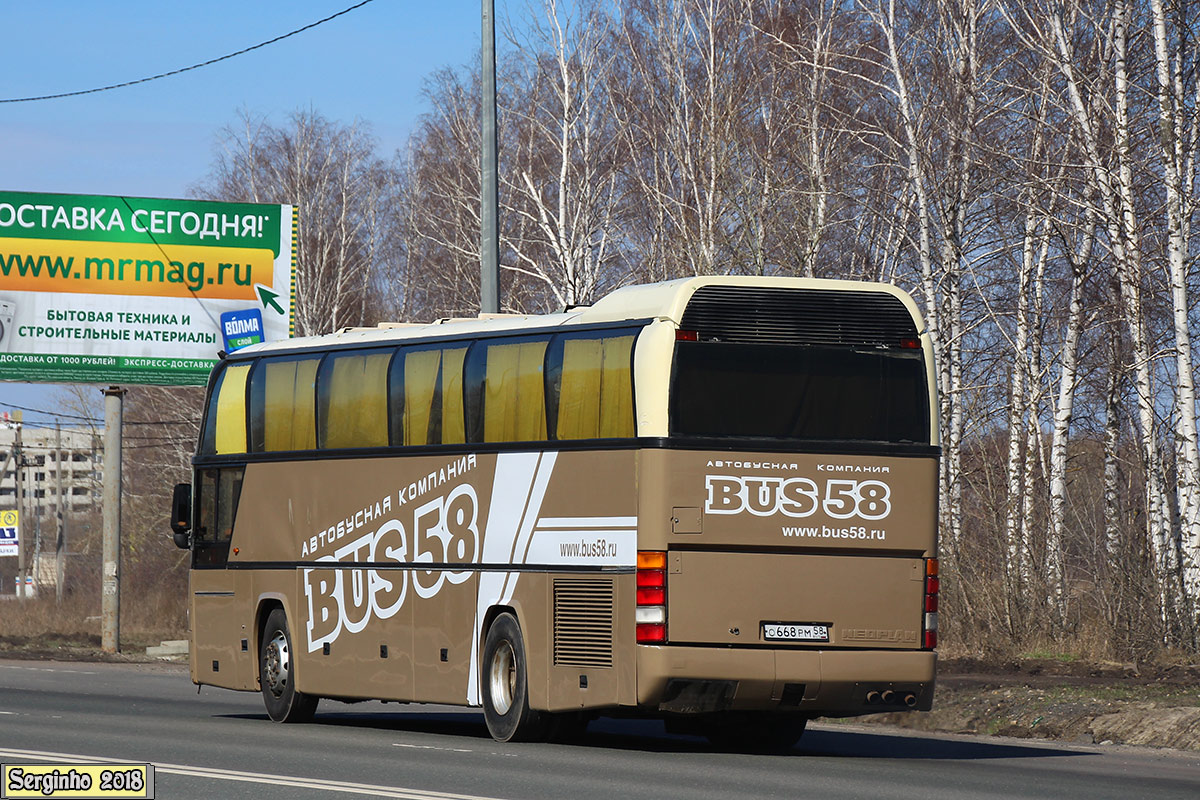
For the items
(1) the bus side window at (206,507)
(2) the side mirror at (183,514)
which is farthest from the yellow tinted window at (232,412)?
(2) the side mirror at (183,514)

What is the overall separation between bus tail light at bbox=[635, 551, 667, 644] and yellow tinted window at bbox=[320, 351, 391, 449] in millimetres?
3998

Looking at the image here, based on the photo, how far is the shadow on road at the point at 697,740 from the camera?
1602cm

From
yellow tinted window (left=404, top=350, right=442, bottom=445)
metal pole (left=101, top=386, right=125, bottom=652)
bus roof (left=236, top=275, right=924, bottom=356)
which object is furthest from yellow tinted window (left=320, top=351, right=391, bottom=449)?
metal pole (left=101, top=386, right=125, bottom=652)

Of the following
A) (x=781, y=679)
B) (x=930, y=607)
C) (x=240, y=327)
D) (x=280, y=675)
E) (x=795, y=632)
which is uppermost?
(x=240, y=327)

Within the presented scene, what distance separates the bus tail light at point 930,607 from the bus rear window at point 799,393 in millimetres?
986

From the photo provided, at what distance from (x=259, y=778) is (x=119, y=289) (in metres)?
26.2

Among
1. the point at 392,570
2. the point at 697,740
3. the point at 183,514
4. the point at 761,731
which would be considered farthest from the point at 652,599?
the point at 183,514

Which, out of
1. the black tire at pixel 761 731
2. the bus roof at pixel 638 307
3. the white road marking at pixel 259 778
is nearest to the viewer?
the white road marking at pixel 259 778

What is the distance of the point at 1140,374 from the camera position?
22734mm

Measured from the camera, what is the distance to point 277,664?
63.2ft

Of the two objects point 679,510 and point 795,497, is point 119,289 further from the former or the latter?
point 795,497

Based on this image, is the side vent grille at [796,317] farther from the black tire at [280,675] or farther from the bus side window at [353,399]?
the black tire at [280,675]

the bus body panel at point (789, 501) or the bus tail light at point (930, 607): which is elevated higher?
the bus body panel at point (789, 501)

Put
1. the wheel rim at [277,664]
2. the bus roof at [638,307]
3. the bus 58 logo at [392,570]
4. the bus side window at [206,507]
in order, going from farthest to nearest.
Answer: the bus side window at [206,507], the wheel rim at [277,664], the bus 58 logo at [392,570], the bus roof at [638,307]
